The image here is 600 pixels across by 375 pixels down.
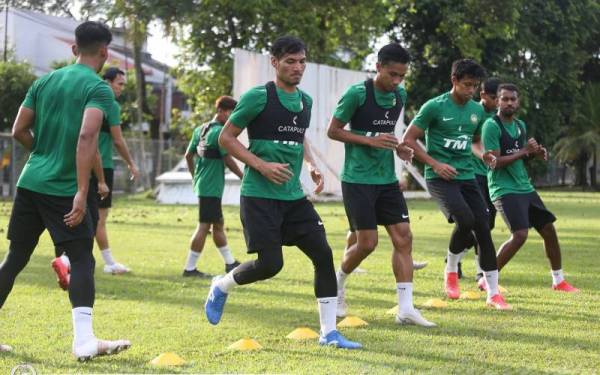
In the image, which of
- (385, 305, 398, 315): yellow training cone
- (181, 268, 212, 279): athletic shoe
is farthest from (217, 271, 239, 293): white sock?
(181, 268, 212, 279): athletic shoe

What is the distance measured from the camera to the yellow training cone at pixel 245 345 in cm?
646

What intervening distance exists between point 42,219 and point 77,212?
0.44 metres

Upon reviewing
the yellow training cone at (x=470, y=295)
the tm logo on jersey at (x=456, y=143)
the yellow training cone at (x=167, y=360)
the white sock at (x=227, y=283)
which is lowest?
the yellow training cone at (x=470, y=295)

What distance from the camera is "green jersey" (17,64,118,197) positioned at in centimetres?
610

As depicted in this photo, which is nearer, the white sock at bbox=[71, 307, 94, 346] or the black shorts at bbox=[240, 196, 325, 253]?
the white sock at bbox=[71, 307, 94, 346]

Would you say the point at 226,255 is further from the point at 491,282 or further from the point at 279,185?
the point at 279,185

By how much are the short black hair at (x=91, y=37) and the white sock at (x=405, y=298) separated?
2971 mm

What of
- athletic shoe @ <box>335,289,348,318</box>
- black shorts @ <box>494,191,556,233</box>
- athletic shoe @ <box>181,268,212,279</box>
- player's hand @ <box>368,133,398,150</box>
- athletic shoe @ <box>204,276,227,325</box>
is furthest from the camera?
athletic shoe @ <box>181,268,212,279</box>

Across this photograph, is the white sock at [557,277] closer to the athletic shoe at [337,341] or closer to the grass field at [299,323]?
the grass field at [299,323]

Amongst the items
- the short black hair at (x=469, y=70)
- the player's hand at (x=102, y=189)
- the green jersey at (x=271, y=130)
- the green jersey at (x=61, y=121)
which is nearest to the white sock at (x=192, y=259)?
the player's hand at (x=102, y=189)

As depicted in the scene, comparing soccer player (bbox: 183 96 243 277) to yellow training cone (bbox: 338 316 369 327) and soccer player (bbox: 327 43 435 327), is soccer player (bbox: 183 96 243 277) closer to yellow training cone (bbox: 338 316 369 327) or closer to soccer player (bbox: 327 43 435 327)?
soccer player (bbox: 327 43 435 327)

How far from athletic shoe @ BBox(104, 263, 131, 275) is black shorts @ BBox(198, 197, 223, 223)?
1.09m

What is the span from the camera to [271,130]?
6.64 meters

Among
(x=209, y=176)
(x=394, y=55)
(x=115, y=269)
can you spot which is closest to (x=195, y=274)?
(x=115, y=269)
